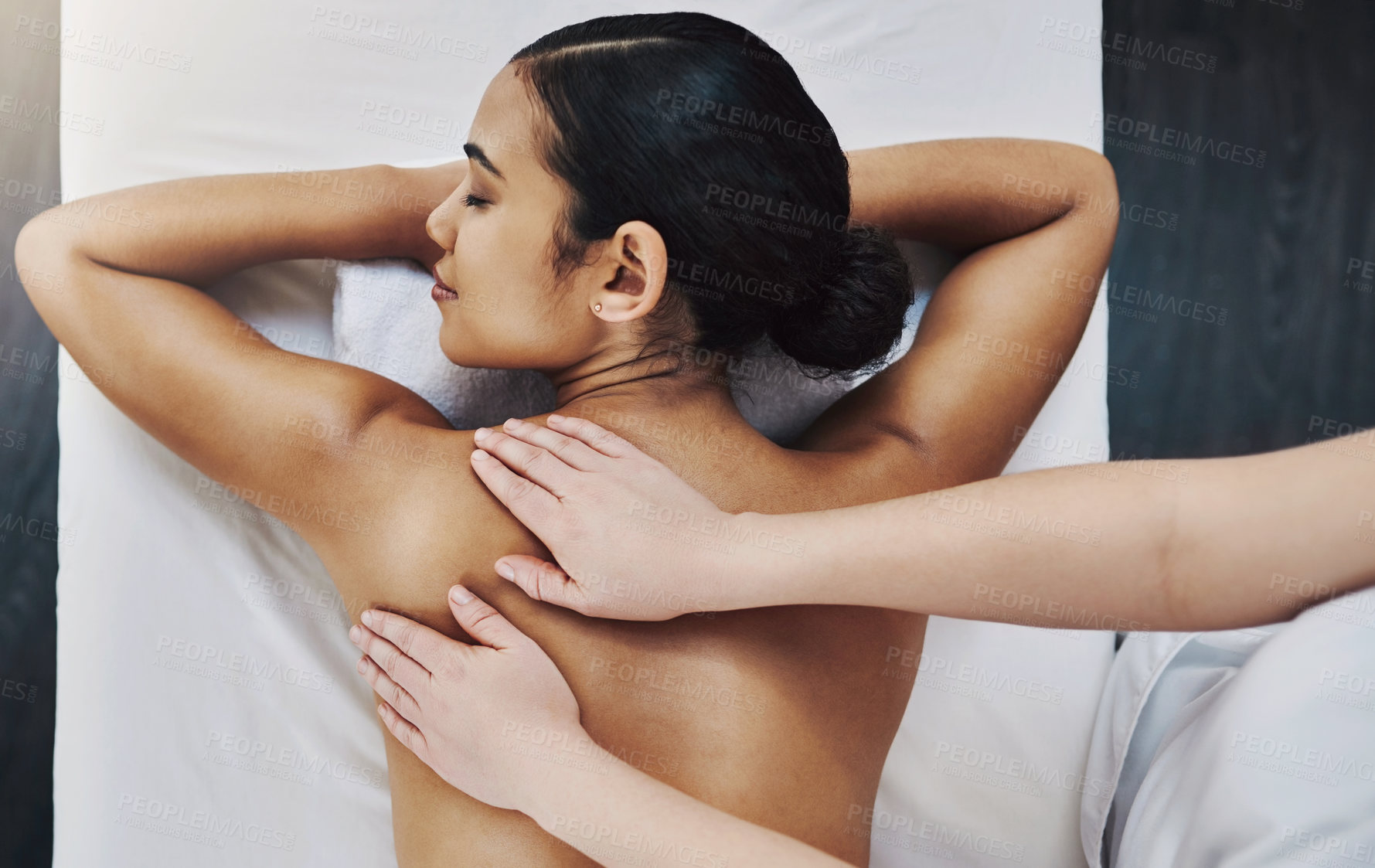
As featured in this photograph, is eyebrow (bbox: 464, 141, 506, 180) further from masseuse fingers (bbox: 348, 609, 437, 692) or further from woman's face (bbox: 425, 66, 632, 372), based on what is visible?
masseuse fingers (bbox: 348, 609, 437, 692)

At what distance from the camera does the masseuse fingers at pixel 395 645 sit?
36.9 inches

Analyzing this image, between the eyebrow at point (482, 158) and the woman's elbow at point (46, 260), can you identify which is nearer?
the eyebrow at point (482, 158)

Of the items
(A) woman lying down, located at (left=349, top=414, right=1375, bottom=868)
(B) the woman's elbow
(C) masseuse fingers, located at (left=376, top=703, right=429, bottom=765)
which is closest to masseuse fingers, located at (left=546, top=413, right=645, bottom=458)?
(A) woman lying down, located at (left=349, top=414, right=1375, bottom=868)

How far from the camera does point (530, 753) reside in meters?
0.87

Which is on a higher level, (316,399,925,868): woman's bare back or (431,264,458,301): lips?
(431,264,458,301): lips

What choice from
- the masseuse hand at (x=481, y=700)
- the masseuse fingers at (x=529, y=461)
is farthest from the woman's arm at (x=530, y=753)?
the masseuse fingers at (x=529, y=461)

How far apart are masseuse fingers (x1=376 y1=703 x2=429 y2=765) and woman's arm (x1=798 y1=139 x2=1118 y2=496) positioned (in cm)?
57

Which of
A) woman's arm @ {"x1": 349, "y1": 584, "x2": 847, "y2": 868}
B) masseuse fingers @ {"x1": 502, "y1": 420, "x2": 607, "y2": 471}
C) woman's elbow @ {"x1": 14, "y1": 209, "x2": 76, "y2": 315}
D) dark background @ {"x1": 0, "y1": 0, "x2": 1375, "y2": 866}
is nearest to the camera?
woman's arm @ {"x1": 349, "y1": 584, "x2": 847, "y2": 868}

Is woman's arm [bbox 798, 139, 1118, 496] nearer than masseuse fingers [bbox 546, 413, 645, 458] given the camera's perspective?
No

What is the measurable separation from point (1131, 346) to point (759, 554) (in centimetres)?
110

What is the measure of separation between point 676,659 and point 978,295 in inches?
24.5

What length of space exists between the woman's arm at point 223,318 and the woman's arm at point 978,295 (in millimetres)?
552

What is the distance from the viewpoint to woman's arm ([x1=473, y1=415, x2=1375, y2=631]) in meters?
0.85

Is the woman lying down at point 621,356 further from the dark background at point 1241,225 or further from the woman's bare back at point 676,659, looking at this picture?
the dark background at point 1241,225
